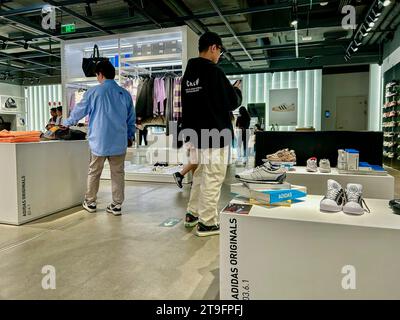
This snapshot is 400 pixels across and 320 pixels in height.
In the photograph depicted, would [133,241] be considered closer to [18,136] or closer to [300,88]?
[18,136]

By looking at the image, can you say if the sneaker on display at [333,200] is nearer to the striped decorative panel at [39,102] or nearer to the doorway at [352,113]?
the doorway at [352,113]

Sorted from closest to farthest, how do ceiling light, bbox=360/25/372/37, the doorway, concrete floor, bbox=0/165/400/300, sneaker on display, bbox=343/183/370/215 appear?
sneaker on display, bbox=343/183/370/215, concrete floor, bbox=0/165/400/300, ceiling light, bbox=360/25/372/37, the doorway

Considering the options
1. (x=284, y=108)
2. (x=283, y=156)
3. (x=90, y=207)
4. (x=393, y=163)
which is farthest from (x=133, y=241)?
(x=284, y=108)

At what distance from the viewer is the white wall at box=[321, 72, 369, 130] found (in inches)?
416

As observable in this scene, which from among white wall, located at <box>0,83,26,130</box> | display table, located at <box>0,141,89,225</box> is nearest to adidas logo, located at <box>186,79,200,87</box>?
display table, located at <box>0,141,89,225</box>

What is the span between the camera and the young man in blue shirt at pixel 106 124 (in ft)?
10.8

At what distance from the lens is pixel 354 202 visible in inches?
56.2

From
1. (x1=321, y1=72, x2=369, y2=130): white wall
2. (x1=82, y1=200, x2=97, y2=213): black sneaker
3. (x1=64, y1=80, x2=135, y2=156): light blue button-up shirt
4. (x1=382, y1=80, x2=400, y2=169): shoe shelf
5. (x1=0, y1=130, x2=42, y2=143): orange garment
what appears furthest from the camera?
(x1=321, y1=72, x2=369, y2=130): white wall

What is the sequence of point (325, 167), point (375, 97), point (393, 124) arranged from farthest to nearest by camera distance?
1. point (375, 97)
2. point (393, 124)
3. point (325, 167)

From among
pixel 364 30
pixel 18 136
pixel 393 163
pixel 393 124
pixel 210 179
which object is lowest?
pixel 393 163

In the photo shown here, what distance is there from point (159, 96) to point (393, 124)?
559cm

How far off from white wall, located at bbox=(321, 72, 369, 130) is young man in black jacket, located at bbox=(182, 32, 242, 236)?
30.6 feet

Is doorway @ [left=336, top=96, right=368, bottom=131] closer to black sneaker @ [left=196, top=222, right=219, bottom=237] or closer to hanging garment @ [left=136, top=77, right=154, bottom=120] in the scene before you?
hanging garment @ [left=136, top=77, right=154, bottom=120]
